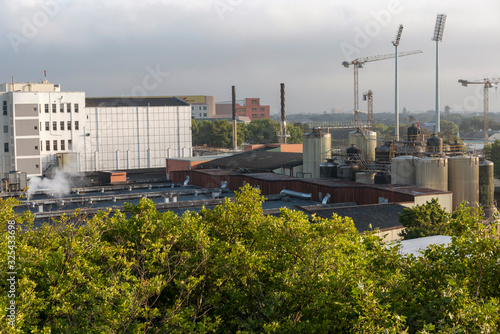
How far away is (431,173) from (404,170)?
7.15 feet

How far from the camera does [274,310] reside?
526 inches

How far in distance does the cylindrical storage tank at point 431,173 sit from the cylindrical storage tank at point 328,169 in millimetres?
10520

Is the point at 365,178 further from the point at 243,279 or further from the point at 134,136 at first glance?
the point at 134,136

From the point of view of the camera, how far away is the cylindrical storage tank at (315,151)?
62.5 meters

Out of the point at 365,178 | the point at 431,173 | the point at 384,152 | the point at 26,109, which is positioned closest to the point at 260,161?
the point at 384,152

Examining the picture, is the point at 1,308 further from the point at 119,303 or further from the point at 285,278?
the point at 285,278

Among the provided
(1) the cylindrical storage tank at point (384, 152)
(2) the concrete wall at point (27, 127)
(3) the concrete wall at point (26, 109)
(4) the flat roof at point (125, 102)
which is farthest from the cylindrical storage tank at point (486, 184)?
(3) the concrete wall at point (26, 109)

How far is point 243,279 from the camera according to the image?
1446 centimetres

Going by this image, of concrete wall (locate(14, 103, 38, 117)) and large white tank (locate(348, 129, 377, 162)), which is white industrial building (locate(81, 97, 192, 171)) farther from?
large white tank (locate(348, 129, 377, 162))

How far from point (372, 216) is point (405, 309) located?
23.5 meters

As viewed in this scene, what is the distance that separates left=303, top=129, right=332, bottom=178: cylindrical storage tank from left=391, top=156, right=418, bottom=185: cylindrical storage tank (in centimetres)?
1376

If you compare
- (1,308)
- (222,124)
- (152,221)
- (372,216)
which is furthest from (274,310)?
(222,124)

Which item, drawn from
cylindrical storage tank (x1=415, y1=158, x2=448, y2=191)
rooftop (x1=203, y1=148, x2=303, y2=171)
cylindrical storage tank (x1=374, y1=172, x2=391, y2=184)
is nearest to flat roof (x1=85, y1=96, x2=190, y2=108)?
rooftop (x1=203, y1=148, x2=303, y2=171)

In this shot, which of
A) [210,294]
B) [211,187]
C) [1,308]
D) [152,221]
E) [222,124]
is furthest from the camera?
[222,124]
